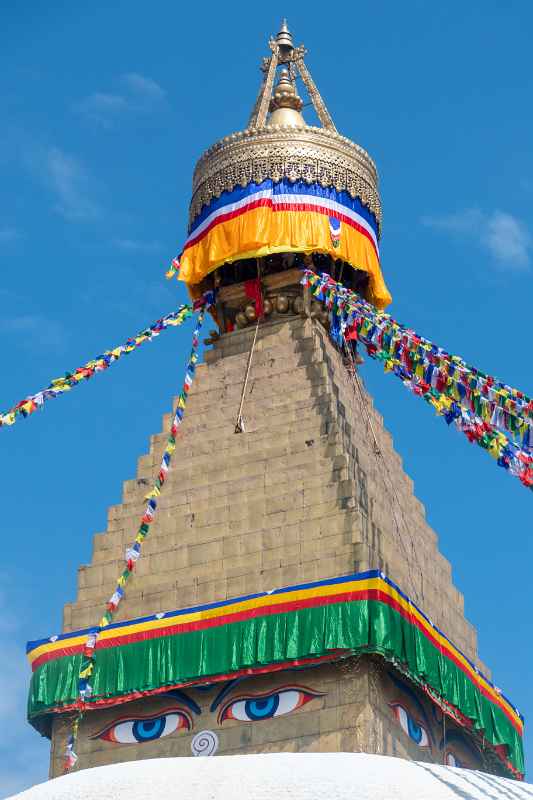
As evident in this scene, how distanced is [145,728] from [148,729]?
56 millimetres

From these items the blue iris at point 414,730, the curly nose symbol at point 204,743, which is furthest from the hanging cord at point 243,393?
the blue iris at point 414,730

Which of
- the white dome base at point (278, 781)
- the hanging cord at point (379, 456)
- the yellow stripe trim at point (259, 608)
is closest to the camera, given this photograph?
the white dome base at point (278, 781)

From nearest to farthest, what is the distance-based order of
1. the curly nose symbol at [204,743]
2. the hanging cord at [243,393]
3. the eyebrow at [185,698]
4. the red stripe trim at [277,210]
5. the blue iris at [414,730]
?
1. the curly nose symbol at [204,743]
2. the eyebrow at [185,698]
3. the blue iris at [414,730]
4. the hanging cord at [243,393]
5. the red stripe trim at [277,210]

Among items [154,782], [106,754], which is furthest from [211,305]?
[154,782]

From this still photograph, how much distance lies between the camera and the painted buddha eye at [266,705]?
19781 mm

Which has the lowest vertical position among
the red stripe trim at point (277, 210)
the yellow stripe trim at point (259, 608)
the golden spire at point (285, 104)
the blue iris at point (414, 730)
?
the blue iris at point (414, 730)

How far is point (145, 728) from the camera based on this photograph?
20.5 metres

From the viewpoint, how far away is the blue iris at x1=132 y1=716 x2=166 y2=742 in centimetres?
2039

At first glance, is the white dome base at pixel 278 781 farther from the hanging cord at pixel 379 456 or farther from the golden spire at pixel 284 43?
the golden spire at pixel 284 43

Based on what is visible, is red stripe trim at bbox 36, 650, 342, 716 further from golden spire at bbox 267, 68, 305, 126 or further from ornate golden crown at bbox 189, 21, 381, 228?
golden spire at bbox 267, 68, 305, 126

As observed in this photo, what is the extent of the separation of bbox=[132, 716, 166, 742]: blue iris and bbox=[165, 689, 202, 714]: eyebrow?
0.36 m

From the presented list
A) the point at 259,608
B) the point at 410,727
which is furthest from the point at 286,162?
the point at 410,727

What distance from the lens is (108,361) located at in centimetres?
2419

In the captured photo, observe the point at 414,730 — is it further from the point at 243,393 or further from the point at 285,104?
the point at 285,104
